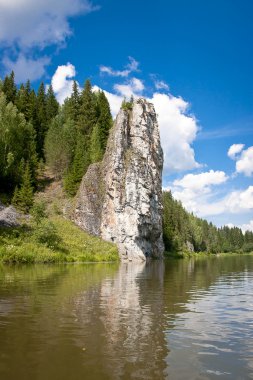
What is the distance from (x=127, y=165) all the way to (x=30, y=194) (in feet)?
64.1

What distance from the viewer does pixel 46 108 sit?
321 feet

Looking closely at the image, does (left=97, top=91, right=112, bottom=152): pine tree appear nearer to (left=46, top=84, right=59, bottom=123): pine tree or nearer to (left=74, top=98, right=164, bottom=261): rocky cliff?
(left=74, top=98, right=164, bottom=261): rocky cliff

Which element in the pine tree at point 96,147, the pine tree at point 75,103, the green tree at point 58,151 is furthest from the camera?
the pine tree at point 75,103

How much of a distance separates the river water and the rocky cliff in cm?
4699

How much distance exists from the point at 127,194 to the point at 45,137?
27.0 metres

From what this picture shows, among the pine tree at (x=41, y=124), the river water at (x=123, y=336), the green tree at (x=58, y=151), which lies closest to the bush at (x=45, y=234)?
the river water at (x=123, y=336)

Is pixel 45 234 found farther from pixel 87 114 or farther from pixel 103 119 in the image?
pixel 87 114

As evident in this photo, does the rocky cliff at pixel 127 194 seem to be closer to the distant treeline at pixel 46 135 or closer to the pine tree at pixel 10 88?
the distant treeline at pixel 46 135

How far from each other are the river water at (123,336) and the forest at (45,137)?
159ft

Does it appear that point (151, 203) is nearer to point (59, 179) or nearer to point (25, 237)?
point (59, 179)

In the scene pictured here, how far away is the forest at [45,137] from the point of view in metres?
66.3

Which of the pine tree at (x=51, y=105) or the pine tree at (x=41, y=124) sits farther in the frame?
the pine tree at (x=51, y=105)

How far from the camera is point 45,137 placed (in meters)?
85.2

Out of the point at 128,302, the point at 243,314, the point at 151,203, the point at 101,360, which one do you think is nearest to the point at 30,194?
the point at 151,203
